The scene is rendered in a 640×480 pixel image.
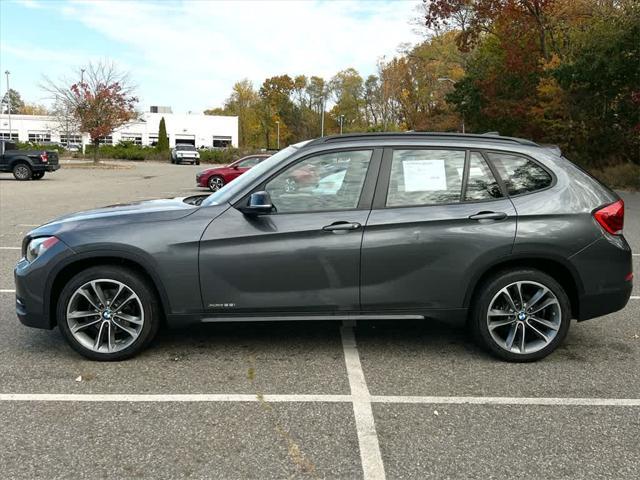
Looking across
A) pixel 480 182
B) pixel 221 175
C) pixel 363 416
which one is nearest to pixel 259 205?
pixel 363 416

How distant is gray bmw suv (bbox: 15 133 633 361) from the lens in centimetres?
419

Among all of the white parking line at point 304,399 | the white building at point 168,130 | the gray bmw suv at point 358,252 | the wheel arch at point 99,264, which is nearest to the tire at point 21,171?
the gray bmw suv at point 358,252

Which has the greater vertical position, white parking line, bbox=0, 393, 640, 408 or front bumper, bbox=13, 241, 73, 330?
front bumper, bbox=13, 241, 73, 330

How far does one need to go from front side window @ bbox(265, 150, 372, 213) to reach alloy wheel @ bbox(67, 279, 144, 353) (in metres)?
1.28

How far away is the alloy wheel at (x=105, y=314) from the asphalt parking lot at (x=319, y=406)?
176mm

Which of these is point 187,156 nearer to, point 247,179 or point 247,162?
point 247,162

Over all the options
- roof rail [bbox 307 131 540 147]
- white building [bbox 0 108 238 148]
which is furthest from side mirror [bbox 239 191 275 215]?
white building [bbox 0 108 238 148]

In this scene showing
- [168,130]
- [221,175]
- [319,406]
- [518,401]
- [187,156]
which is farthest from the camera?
[168,130]

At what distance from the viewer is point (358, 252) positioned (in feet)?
13.8

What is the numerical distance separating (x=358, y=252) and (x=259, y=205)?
2.53ft

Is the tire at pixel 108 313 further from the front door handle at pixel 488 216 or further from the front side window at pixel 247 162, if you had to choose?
the front side window at pixel 247 162

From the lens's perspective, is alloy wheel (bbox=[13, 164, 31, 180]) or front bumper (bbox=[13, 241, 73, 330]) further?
alloy wheel (bbox=[13, 164, 31, 180])

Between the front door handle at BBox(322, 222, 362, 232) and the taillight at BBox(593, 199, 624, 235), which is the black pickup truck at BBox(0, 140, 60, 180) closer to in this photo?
the front door handle at BBox(322, 222, 362, 232)

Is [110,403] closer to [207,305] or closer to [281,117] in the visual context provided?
[207,305]
